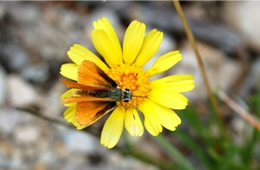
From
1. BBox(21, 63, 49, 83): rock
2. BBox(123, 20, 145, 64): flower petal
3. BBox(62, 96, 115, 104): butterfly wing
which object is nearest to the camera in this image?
BBox(62, 96, 115, 104): butterfly wing

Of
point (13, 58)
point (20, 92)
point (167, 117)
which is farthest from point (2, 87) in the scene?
point (167, 117)

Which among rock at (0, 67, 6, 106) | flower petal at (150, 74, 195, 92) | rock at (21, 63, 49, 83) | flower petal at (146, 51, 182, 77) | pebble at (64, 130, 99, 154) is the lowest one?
pebble at (64, 130, 99, 154)

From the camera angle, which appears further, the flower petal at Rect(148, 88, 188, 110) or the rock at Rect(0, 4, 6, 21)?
the rock at Rect(0, 4, 6, 21)

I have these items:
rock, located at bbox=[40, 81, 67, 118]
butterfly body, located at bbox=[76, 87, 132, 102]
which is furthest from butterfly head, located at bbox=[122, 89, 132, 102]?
rock, located at bbox=[40, 81, 67, 118]

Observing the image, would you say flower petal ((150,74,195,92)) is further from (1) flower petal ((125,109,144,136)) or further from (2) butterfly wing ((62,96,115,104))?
(2) butterfly wing ((62,96,115,104))

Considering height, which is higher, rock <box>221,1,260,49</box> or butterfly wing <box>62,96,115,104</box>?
rock <box>221,1,260,49</box>

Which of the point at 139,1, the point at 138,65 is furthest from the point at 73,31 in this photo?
the point at 138,65

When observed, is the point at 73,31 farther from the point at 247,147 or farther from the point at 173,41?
the point at 247,147
